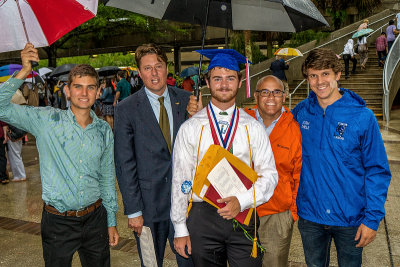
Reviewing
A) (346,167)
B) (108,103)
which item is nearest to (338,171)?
(346,167)

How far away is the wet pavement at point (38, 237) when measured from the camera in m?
4.15

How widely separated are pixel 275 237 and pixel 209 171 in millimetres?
961

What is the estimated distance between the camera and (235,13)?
11.8 feet

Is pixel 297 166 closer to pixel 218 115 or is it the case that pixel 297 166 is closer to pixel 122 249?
pixel 218 115

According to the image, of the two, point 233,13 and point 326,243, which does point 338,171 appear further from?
point 233,13

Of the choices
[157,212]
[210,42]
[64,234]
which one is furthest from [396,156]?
[210,42]

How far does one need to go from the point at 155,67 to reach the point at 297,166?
1.42 metres

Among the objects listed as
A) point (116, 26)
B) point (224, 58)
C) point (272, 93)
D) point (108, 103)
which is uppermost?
point (116, 26)

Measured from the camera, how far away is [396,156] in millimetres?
8570

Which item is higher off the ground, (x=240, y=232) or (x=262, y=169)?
(x=262, y=169)

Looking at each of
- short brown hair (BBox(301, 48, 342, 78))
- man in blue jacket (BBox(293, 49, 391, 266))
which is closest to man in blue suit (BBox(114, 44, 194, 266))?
man in blue jacket (BBox(293, 49, 391, 266))

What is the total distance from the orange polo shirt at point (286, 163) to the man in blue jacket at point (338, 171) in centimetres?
7

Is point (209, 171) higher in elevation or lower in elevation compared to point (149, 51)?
lower

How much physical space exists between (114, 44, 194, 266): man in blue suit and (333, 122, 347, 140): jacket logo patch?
1268 mm
